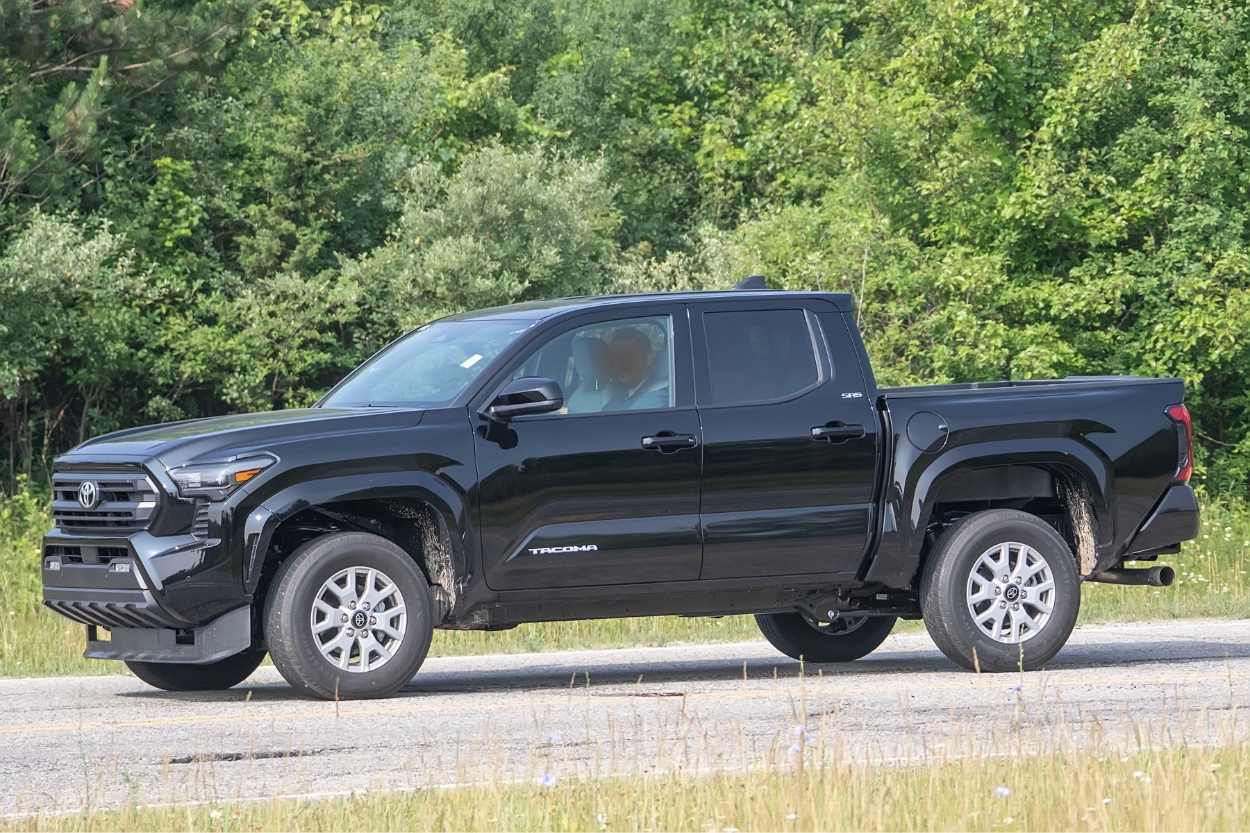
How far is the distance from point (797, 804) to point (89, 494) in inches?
175

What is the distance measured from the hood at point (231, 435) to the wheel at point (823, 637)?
3.13m

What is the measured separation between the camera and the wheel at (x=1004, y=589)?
9.34 meters

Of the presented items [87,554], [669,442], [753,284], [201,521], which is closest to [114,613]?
[87,554]

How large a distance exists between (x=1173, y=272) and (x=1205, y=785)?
66.5ft

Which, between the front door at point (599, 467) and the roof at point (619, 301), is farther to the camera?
the roof at point (619, 301)

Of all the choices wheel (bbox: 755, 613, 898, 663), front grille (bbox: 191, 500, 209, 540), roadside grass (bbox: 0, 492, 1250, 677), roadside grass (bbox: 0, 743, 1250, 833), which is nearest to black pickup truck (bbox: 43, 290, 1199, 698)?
front grille (bbox: 191, 500, 209, 540)

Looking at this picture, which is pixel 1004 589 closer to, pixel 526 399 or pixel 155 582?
pixel 526 399

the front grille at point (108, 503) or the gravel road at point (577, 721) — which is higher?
the front grille at point (108, 503)

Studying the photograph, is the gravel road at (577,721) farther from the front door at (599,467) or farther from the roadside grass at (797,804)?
the front door at (599,467)

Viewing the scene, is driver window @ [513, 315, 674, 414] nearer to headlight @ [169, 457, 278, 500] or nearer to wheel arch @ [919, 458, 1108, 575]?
headlight @ [169, 457, 278, 500]

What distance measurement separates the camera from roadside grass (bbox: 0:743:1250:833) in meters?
5.17

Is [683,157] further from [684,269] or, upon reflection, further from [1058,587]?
[1058,587]

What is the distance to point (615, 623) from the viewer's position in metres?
12.9

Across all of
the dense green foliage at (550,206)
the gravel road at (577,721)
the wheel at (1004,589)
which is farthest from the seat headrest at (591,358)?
the dense green foliage at (550,206)
